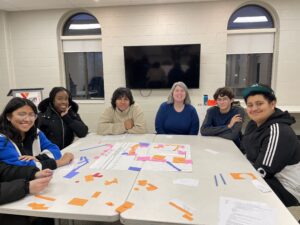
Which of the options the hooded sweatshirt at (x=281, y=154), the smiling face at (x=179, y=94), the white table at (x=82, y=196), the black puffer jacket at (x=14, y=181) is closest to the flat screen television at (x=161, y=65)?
the smiling face at (x=179, y=94)

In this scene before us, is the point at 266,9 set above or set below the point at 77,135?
above

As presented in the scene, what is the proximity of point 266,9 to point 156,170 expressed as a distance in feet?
12.7

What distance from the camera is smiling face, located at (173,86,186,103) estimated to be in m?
2.83

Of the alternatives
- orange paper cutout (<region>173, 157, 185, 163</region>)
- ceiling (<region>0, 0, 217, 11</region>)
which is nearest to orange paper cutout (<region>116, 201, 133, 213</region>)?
orange paper cutout (<region>173, 157, 185, 163</region>)

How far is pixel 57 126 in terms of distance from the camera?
2.48m

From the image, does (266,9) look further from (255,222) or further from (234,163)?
(255,222)

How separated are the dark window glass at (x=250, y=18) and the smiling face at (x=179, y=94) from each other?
6.88 feet

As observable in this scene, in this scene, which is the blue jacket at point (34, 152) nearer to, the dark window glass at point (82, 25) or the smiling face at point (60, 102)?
the smiling face at point (60, 102)

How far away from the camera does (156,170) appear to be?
160cm

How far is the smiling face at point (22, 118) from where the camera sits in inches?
60.6

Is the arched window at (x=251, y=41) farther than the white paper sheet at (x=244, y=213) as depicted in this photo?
Yes

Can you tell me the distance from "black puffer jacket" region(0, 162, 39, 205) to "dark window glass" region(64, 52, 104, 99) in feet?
11.4

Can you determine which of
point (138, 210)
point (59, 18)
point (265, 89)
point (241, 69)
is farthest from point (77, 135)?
point (241, 69)

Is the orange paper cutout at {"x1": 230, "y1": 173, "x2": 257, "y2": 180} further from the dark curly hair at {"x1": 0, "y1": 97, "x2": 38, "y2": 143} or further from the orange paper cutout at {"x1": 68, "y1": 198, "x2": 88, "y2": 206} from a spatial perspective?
the dark curly hair at {"x1": 0, "y1": 97, "x2": 38, "y2": 143}
